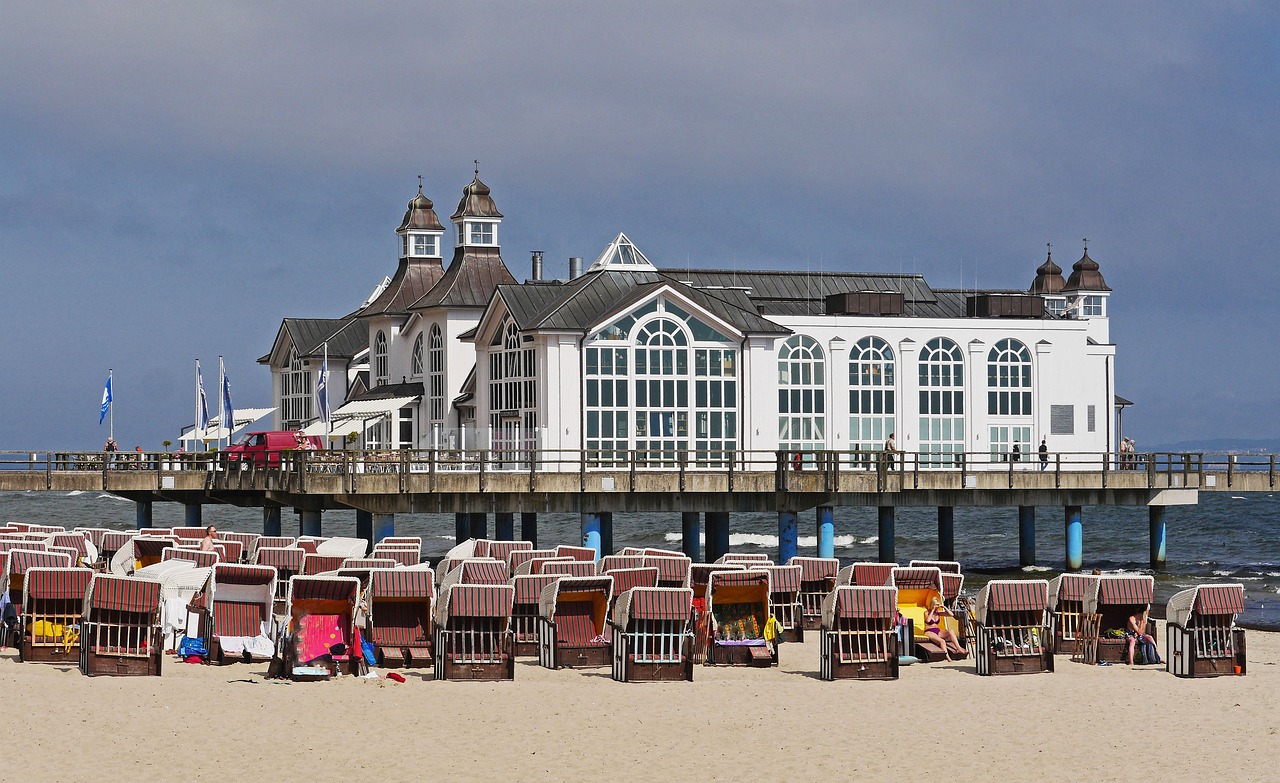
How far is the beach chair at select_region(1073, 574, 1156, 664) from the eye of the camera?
21.8 m

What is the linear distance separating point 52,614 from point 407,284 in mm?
40496

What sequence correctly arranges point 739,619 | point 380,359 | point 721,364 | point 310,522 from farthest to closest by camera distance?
point 380,359 < point 721,364 < point 310,522 < point 739,619

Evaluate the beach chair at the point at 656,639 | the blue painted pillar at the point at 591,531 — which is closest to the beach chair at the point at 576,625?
the beach chair at the point at 656,639

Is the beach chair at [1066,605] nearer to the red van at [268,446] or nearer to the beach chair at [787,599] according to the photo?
the beach chair at [787,599]

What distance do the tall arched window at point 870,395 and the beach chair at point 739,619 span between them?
2640cm

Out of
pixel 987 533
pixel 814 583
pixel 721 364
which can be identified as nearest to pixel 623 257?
pixel 721 364

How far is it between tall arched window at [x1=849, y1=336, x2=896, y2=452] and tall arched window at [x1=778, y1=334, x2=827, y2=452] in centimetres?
88

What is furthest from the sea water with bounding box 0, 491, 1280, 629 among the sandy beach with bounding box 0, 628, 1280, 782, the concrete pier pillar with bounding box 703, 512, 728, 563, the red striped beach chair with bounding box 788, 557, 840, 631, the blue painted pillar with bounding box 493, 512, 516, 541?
the sandy beach with bounding box 0, 628, 1280, 782

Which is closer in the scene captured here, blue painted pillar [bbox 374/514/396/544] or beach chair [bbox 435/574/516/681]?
beach chair [bbox 435/574/516/681]

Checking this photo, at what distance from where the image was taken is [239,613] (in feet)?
66.1

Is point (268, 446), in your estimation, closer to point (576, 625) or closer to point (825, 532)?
point (825, 532)

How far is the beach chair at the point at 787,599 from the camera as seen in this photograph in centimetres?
2362

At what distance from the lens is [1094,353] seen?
171 ft

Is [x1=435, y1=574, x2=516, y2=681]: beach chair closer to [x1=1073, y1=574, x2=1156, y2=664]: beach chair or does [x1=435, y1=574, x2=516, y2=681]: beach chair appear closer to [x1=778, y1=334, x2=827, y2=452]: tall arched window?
[x1=1073, y1=574, x2=1156, y2=664]: beach chair
